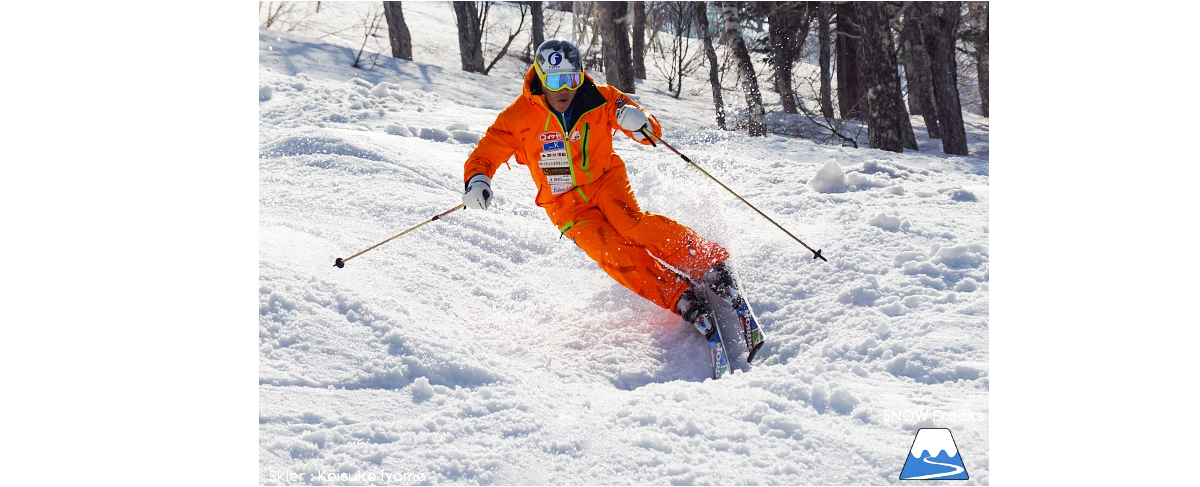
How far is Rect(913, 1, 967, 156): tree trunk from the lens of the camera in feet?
30.9

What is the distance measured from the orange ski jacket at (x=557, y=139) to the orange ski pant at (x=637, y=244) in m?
0.10

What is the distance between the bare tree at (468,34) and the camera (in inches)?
536

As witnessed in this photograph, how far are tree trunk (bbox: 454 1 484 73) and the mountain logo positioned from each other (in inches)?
500

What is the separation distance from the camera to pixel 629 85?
12.4 meters

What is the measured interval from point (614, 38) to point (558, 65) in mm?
7599

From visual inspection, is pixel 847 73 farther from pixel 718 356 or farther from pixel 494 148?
pixel 718 356

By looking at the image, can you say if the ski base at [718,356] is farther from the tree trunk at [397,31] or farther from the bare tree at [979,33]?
the bare tree at [979,33]

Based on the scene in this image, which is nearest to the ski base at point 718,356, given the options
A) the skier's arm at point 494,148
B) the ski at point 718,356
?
the ski at point 718,356

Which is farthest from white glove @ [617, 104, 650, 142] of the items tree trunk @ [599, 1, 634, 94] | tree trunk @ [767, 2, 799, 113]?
tree trunk @ [767, 2, 799, 113]

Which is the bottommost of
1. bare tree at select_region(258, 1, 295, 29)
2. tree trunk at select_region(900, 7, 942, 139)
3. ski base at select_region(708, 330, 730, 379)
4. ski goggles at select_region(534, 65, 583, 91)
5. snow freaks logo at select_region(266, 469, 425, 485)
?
ski base at select_region(708, 330, 730, 379)

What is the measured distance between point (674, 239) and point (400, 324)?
1.35 meters

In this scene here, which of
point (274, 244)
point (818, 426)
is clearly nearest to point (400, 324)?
point (274, 244)

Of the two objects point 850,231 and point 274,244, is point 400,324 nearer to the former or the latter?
point 274,244

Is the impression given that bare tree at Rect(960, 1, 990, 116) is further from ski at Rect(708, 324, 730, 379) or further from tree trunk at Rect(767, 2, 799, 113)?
ski at Rect(708, 324, 730, 379)
